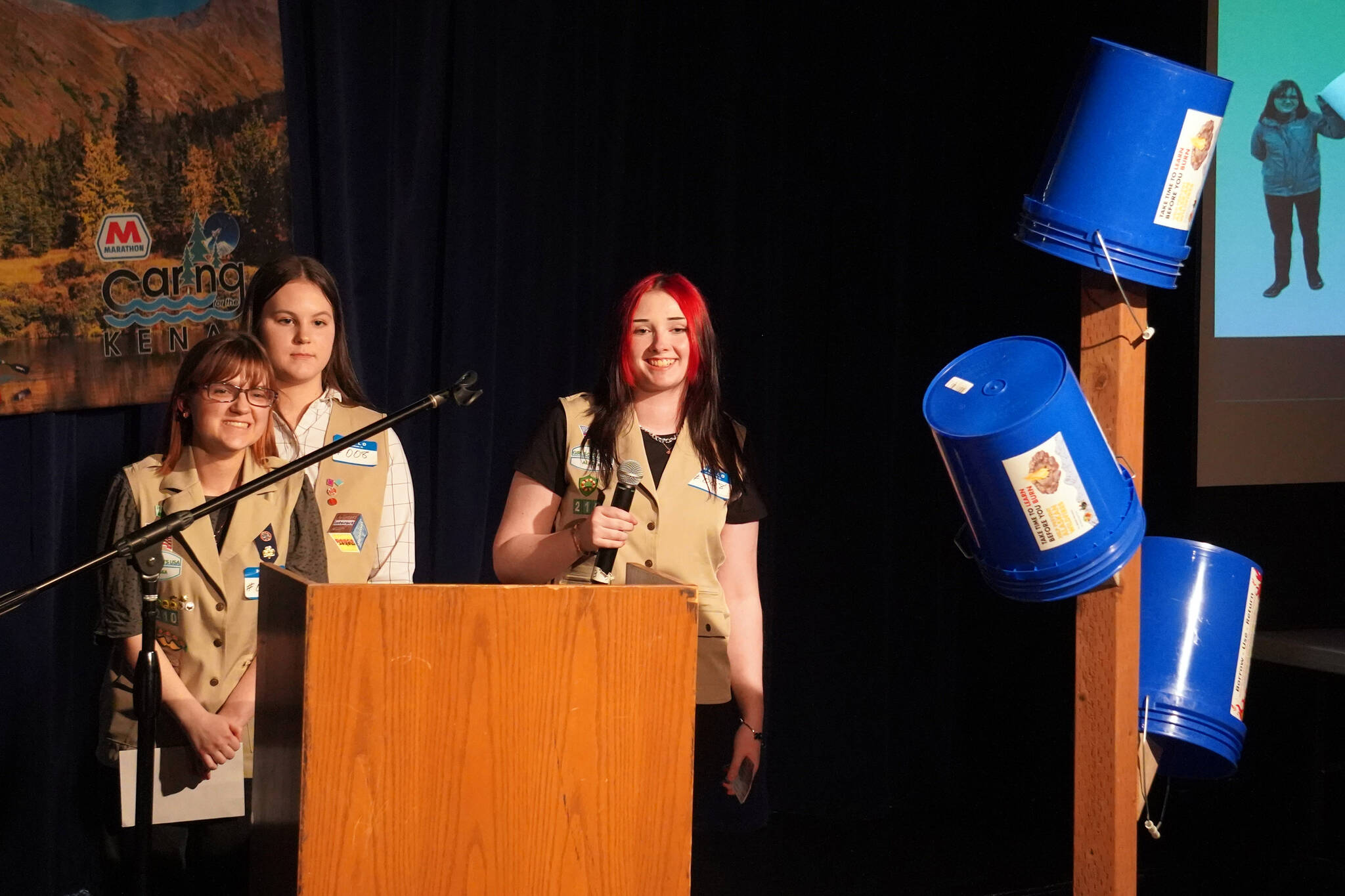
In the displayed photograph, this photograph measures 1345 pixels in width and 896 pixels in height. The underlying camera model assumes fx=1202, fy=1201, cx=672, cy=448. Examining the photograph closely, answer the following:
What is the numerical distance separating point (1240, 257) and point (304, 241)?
8.71ft

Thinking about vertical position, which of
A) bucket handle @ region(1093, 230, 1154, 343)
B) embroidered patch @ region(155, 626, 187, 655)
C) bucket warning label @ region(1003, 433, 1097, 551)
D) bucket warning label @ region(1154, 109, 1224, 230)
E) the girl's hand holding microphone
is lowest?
embroidered patch @ region(155, 626, 187, 655)

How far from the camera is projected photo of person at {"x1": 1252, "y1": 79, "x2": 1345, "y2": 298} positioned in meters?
3.50

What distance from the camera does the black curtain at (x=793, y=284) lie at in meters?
3.25

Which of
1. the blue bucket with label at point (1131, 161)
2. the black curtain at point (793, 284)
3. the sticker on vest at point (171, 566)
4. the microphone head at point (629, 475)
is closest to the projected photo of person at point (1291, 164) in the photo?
the black curtain at point (793, 284)

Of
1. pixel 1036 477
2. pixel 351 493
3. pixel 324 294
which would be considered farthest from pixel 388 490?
pixel 1036 477

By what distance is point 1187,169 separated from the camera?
1727mm

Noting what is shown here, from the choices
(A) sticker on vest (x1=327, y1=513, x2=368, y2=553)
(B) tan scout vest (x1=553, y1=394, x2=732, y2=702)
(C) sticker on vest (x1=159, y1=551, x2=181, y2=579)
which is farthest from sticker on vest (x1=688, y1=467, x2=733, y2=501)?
(C) sticker on vest (x1=159, y1=551, x2=181, y2=579)

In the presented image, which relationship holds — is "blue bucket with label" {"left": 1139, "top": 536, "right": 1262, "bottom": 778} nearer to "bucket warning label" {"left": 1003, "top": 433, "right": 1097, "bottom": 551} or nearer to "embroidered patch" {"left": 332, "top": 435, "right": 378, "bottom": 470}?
"bucket warning label" {"left": 1003, "top": 433, "right": 1097, "bottom": 551}

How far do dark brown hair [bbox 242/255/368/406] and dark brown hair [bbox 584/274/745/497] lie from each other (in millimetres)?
530

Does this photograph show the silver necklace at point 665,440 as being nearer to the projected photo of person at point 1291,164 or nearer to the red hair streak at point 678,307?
Answer: the red hair streak at point 678,307

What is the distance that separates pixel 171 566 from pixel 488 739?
1.12 meters

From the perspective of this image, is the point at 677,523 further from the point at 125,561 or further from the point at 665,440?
the point at 125,561

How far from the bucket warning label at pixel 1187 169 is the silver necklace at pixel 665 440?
1000 millimetres

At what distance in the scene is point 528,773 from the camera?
129 centimetres
